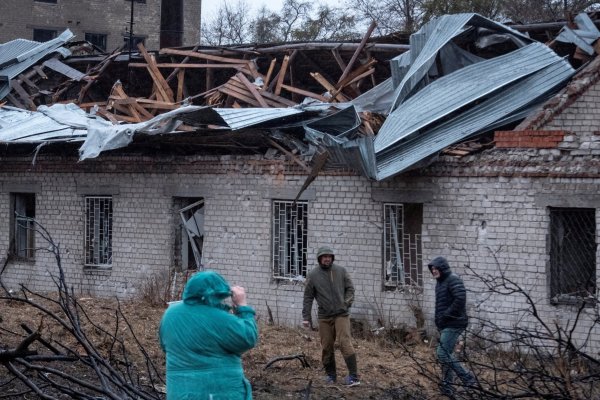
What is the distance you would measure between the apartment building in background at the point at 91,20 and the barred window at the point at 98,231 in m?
27.0

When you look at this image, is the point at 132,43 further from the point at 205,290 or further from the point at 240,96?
the point at 205,290

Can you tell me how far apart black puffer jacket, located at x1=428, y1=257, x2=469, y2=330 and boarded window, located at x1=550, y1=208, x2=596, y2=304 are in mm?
2682

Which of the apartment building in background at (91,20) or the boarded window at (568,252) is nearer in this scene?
the boarded window at (568,252)

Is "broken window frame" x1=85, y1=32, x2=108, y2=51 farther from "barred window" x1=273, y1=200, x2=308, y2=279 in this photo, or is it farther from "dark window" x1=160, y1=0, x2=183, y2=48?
"barred window" x1=273, y1=200, x2=308, y2=279

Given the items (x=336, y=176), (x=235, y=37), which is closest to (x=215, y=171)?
(x=336, y=176)

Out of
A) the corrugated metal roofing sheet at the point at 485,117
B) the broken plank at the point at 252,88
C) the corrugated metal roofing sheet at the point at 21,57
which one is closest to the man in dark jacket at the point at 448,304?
the corrugated metal roofing sheet at the point at 485,117

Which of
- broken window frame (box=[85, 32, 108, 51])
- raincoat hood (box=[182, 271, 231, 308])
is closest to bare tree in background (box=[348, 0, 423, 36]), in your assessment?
broken window frame (box=[85, 32, 108, 51])

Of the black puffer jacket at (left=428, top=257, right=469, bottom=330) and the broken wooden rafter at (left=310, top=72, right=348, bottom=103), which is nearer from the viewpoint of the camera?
the black puffer jacket at (left=428, top=257, right=469, bottom=330)

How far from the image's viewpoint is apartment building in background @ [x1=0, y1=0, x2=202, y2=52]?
43719 millimetres

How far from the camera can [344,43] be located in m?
15.5

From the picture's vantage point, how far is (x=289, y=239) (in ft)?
48.5

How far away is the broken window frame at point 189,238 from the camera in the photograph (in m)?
15.9

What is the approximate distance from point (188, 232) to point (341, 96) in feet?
11.4

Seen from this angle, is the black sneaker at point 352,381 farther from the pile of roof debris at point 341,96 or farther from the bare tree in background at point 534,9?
the bare tree in background at point 534,9
